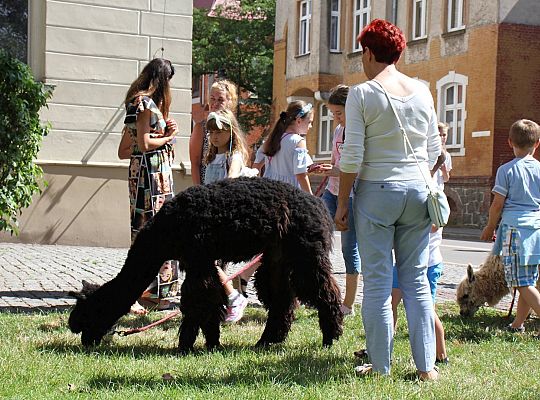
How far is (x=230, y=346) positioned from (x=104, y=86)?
8.64 m

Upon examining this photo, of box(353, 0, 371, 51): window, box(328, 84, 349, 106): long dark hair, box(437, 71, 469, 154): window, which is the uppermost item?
box(353, 0, 371, 51): window

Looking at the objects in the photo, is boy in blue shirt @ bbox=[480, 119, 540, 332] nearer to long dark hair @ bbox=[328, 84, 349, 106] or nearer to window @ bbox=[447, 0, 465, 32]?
long dark hair @ bbox=[328, 84, 349, 106]

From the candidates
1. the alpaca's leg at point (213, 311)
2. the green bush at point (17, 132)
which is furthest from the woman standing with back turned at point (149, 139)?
the green bush at point (17, 132)

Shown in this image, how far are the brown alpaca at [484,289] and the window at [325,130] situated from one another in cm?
2994

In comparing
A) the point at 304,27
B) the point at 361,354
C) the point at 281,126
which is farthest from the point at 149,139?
the point at 304,27

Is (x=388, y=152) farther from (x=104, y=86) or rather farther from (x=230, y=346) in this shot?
(x=104, y=86)

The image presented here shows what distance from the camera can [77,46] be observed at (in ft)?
45.6

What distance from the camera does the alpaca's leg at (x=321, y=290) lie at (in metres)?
6.15

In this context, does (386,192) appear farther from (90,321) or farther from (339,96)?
(339,96)

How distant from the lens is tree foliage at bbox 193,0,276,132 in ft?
143

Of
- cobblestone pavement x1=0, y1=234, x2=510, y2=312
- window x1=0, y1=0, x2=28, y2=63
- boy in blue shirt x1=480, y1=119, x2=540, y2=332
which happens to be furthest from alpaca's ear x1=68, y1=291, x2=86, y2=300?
window x1=0, y1=0, x2=28, y2=63

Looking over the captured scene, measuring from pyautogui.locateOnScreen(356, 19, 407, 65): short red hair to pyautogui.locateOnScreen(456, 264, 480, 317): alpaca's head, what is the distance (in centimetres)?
378

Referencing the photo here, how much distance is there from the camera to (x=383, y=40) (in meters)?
5.23

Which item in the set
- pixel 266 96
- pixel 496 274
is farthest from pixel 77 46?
pixel 266 96
